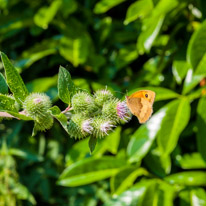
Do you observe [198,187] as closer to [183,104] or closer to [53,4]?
[183,104]

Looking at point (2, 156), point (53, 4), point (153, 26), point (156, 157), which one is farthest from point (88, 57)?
point (2, 156)

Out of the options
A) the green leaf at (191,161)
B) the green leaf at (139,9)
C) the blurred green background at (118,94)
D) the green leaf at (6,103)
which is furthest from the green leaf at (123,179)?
the green leaf at (6,103)

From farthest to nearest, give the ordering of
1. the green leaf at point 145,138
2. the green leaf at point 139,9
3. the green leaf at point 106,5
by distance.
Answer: the green leaf at point 106,5 < the green leaf at point 139,9 < the green leaf at point 145,138

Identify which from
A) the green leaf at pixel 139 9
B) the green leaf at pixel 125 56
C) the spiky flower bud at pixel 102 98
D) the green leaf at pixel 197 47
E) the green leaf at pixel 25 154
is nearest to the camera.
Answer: the spiky flower bud at pixel 102 98

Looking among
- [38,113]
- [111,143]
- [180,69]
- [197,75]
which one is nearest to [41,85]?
[111,143]

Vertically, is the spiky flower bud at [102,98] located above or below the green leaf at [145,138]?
above

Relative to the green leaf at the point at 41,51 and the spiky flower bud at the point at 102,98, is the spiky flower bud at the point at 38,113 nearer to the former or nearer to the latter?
the spiky flower bud at the point at 102,98
